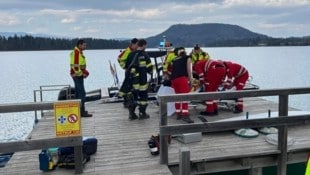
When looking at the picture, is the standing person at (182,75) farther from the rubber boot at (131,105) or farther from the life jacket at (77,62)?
the life jacket at (77,62)

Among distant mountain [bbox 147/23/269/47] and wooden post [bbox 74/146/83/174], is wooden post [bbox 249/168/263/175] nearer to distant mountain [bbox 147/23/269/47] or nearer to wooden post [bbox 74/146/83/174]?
wooden post [bbox 74/146/83/174]

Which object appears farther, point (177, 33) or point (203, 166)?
point (177, 33)

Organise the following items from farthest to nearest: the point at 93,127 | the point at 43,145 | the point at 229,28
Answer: the point at 229,28 < the point at 93,127 < the point at 43,145

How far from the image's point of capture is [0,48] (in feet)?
299

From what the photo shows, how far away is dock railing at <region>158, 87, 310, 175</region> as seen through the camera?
5.54 metres

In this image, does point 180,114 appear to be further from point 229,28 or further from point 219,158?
point 229,28

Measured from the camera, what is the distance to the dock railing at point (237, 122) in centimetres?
554

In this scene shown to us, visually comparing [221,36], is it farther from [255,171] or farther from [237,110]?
[255,171]

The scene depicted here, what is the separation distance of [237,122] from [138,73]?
301cm

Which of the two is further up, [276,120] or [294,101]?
[276,120]

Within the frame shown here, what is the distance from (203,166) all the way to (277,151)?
1267mm

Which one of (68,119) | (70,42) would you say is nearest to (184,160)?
(68,119)

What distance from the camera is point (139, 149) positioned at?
255 inches

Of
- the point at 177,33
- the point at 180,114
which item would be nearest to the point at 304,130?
the point at 180,114
